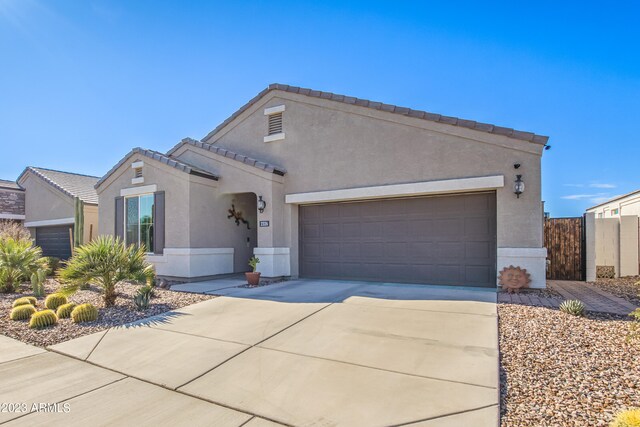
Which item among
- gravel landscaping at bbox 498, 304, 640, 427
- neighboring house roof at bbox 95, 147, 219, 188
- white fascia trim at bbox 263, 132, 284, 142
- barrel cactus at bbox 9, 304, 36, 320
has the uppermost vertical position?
white fascia trim at bbox 263, 132, 284, 142

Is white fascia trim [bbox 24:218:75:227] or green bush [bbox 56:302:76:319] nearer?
green bush [bbox 56:302:76:319]

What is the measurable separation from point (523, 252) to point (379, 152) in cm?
477

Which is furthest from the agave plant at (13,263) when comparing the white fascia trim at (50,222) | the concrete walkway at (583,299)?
the concrete walkway at (583,299)

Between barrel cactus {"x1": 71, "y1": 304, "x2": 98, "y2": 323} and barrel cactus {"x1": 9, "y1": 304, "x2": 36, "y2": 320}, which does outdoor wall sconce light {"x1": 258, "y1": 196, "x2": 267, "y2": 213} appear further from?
barrel cactus {"x1": 9, "y1": 304, "x2": 36, "y2": 320}

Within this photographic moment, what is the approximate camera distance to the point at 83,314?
6461mm

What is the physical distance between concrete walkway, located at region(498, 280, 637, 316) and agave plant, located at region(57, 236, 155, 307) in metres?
8.60

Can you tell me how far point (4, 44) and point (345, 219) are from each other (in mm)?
11174

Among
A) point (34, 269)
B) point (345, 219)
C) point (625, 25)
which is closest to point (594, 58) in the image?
point (625, 25)

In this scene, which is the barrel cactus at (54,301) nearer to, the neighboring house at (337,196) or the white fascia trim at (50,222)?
the neighboring house at (337,196)

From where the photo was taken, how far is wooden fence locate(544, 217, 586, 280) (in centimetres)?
1094

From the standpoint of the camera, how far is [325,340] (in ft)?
16.8

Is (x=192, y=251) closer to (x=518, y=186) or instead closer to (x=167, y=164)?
(x=167, y=164)

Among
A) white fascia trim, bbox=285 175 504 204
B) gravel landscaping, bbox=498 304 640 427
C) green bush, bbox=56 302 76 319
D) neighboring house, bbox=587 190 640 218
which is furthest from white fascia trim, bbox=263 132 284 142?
neighboring house, bbox=587 190 640 218

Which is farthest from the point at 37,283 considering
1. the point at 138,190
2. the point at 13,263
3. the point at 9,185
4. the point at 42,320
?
the point at 9,185
